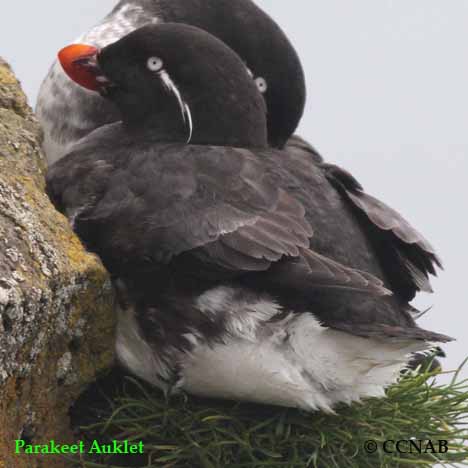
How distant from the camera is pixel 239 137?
3.36m

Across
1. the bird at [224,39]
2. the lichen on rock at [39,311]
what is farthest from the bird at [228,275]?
the bird at [224,39]

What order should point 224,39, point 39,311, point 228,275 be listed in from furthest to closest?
1. point 224,39
2. point 228,275
3. point 39,311

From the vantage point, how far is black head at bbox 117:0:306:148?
13.8 ft

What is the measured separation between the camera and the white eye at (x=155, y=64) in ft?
11.0

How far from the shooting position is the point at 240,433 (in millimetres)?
3049

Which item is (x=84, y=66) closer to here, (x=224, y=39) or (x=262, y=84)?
(x=262, y=84)

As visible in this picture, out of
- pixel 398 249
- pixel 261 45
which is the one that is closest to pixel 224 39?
pixel 261 45

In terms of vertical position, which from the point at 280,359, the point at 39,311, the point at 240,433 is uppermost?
the point at 39,311

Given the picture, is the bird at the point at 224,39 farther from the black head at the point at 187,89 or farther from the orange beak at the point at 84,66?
the black head at the point at 187,89

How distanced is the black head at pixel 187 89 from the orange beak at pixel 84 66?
100 millimetres

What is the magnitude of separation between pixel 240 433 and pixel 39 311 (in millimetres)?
716

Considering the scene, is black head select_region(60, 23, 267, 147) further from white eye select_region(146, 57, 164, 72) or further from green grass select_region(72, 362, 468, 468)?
green grass select_region(72, 362, 468, 468)

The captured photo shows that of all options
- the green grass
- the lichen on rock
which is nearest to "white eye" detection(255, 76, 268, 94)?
the lichen on rock

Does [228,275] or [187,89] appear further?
[187,89]
